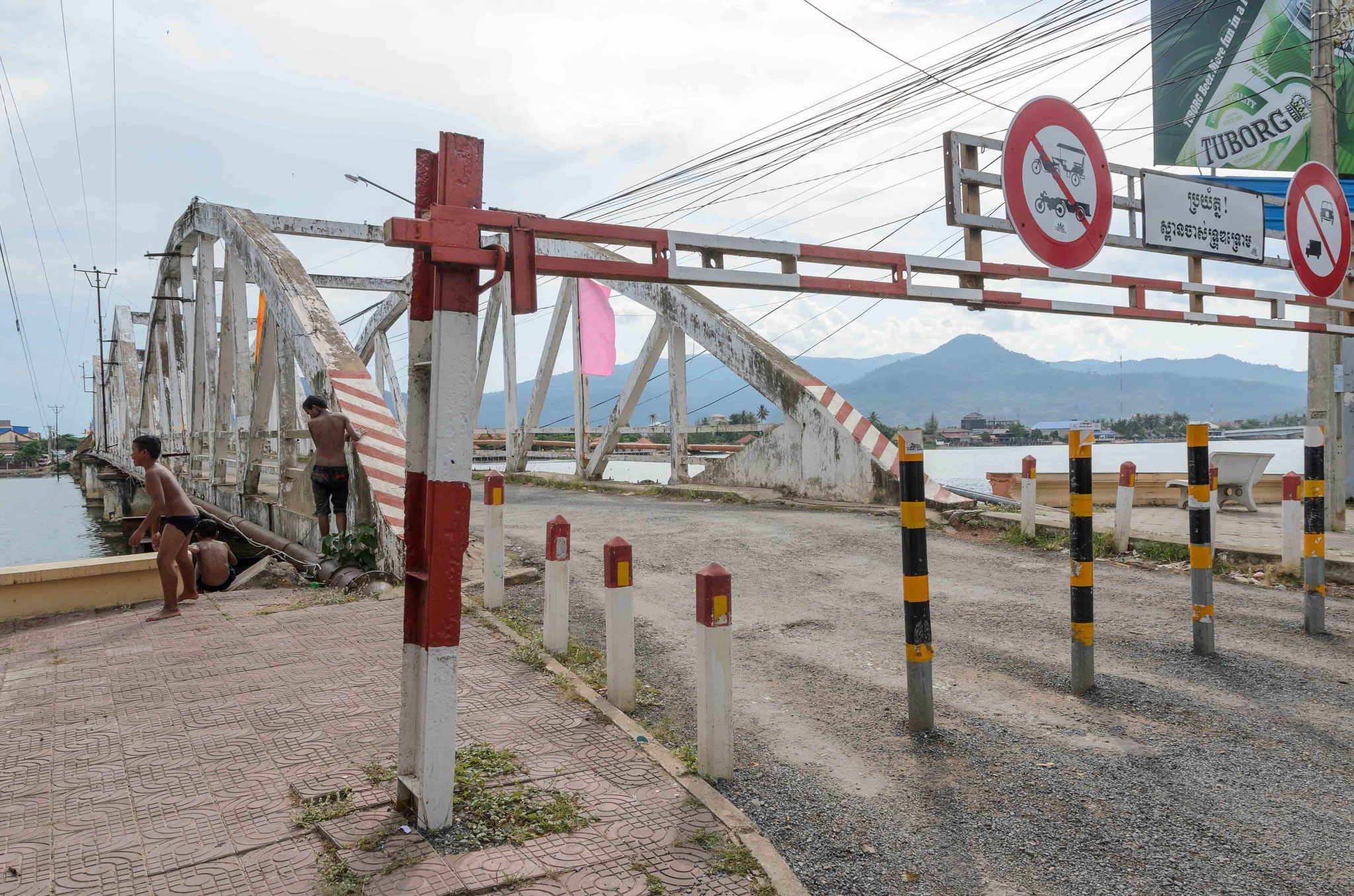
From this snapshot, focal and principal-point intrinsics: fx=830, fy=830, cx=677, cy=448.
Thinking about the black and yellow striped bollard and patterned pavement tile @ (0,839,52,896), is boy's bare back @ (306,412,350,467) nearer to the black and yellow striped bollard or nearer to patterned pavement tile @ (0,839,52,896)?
patterned pavement tile @ (0,839,52,896)

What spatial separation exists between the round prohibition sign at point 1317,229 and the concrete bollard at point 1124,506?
2.14 meters

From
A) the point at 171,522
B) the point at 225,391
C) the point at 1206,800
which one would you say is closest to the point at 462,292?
the point at 1206,800

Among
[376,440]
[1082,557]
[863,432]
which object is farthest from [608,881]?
[863,432]

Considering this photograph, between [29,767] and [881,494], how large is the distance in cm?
927

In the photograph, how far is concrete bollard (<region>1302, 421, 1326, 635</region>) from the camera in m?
5.39

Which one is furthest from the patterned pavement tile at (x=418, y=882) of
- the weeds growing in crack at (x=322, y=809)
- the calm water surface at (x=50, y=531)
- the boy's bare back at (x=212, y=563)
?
the calm water surface at (x=50, y=531)

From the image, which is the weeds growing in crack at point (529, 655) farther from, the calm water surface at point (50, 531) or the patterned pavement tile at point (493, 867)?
the calm water surface at point (50, 531)

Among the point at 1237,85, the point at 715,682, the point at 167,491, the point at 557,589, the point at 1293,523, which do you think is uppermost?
the point at 1237,85

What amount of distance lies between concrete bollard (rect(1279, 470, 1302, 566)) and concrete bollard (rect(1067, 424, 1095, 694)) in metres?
3.24

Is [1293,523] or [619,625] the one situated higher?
[1293,523]

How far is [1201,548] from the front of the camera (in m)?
4.95

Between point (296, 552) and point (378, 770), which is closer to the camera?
point (378, 770)

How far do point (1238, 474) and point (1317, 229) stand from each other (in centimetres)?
456

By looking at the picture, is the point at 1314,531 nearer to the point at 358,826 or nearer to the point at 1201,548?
the point at 1201,548
